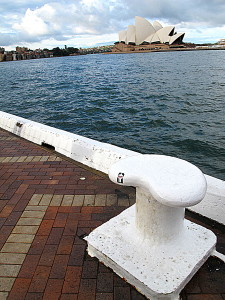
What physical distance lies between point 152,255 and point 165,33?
87.5 metres

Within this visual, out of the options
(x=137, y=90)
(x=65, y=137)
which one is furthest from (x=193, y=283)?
(x=137, y=90)

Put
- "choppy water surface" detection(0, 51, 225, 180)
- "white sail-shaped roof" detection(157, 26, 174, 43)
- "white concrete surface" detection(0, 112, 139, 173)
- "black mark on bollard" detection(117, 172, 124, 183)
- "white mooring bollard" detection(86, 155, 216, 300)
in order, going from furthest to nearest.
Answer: "white sail-shaped roof" detection(157, 26, 174, 43) → "choppy water surface" detection(0, 51, 225, 180) → "white concrete surface" detection(0, 112, 139, 173) → "black mark on bollard" detection(117, 172, 124, 183) → "white mooring bollard" detection(86, 155, 216, 300)

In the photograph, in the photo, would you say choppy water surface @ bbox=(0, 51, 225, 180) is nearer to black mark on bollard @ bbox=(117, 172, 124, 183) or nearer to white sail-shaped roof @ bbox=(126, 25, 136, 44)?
black mark on bollard @ bbox=(117, 172, 124, 183)

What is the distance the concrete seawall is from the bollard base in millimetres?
441

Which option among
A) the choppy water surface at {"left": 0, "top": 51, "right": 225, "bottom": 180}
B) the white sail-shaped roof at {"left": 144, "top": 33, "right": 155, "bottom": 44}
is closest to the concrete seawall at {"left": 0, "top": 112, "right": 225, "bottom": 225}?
the choppy water surface at {"left": 0, "top": 51, "right": 225, "bottom": 180}

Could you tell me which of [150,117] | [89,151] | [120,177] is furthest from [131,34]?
[120,177]

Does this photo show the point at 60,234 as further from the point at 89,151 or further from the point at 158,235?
the point at 89,151

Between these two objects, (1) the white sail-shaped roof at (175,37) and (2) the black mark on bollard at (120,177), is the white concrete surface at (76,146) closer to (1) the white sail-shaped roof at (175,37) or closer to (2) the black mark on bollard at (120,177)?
(2) the black mark on bollard at (120,177)

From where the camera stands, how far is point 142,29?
2923 inches

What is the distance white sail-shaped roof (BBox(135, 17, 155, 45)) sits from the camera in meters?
69.8

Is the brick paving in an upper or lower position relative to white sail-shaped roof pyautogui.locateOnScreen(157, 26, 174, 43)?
lower

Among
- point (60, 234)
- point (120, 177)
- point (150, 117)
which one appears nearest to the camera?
point (120, 177)

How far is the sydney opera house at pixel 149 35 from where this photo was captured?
242ft

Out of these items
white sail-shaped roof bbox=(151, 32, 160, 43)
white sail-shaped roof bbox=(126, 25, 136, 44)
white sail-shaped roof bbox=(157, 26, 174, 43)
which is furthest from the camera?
white sail-shaped roof bbox=(151, 32, 160, 43)
